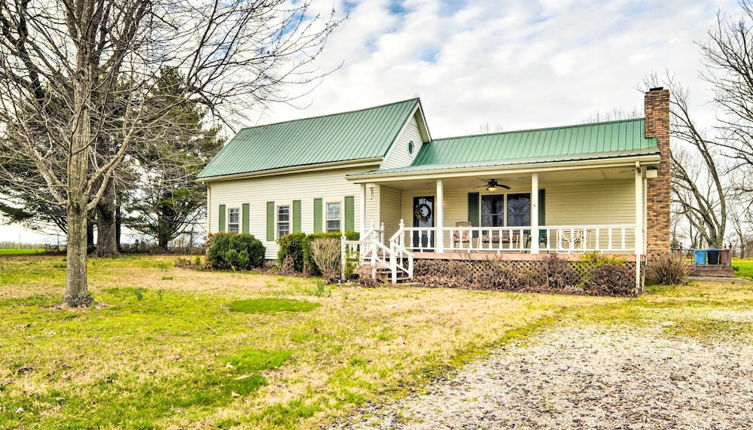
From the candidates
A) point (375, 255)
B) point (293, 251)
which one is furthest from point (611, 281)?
point (293, 251)

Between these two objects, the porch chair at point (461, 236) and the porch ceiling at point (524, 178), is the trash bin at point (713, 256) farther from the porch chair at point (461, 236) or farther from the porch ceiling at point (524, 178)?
the porch chair at point (461, 236)

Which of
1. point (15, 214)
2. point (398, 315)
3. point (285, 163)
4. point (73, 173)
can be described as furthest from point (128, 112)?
point (15, 214)

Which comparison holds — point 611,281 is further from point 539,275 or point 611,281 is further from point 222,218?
point 222,218

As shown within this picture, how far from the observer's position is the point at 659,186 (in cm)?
1446

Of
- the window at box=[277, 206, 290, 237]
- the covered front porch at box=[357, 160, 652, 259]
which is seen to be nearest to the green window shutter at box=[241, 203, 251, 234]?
the window at box=[277, 206, 290, 237]

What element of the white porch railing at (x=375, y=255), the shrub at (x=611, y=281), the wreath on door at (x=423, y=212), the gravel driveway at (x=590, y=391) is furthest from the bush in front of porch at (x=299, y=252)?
the gravel driveway at (x=590, y=391)

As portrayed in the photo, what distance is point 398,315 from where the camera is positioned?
803cm

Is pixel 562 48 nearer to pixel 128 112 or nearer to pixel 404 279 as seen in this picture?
pixel 404 279

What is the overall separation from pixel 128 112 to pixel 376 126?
37.5 feet

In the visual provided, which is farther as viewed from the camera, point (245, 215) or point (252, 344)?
point (245, 215)

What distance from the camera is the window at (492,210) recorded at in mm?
16516

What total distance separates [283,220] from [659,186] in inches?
509

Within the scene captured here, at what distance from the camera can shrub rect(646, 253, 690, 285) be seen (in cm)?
1341

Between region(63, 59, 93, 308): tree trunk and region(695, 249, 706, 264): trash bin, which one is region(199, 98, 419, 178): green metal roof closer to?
region(63, 59, 93, 308): tree trunk
